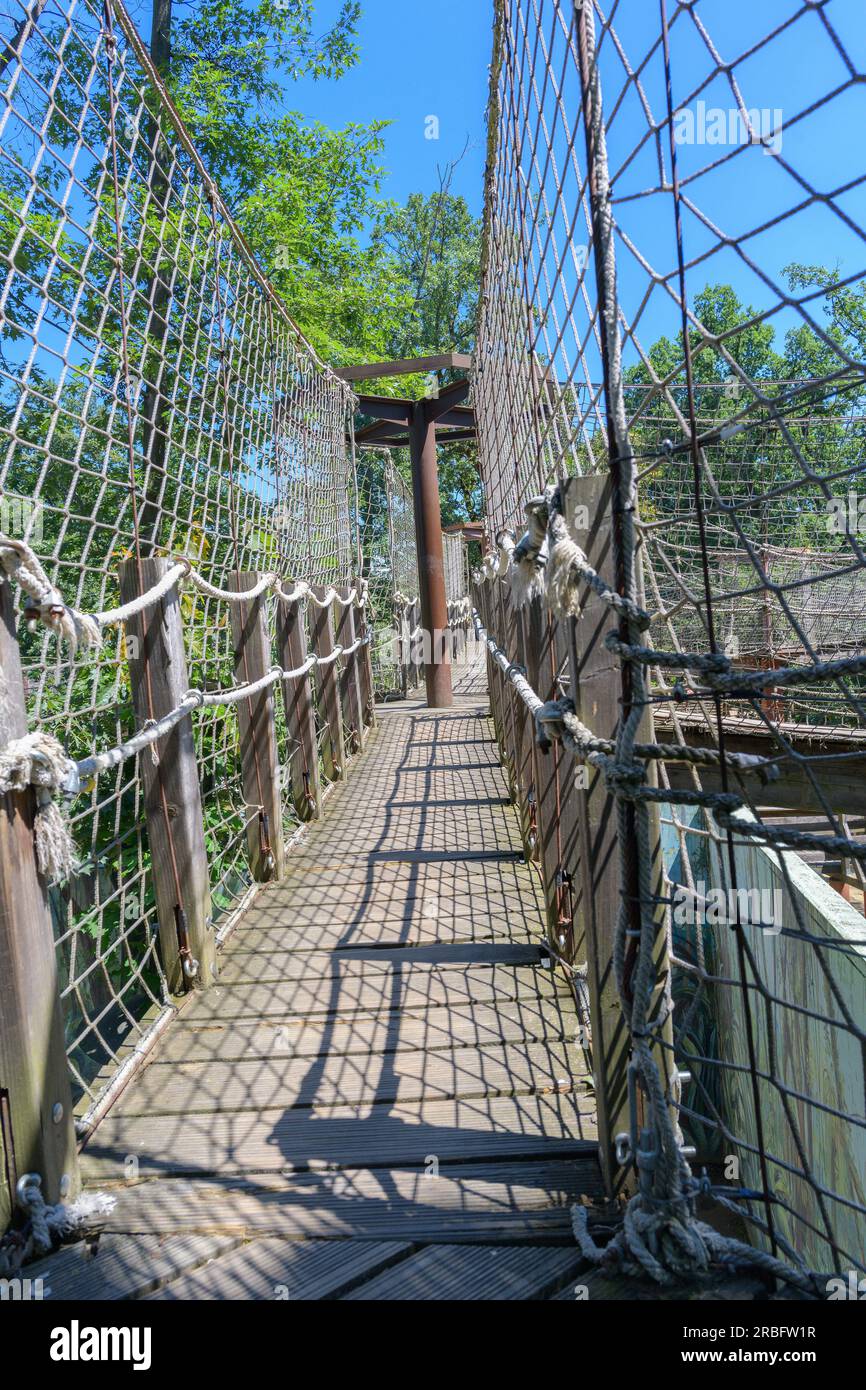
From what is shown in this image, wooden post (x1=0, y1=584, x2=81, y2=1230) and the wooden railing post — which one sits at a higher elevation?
the wooden railing post

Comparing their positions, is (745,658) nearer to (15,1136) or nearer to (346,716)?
(346,716)

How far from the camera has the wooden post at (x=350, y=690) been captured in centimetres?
625

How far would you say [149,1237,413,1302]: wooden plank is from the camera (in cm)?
130

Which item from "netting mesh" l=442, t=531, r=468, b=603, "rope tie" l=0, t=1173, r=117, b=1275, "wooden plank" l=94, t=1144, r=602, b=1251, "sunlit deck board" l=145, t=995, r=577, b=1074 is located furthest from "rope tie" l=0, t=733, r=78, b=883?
"netting mesh" l=442, t=531, r=468, b=603

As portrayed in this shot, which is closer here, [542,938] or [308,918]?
[542,938]

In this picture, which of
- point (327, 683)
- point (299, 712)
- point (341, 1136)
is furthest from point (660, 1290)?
point (327, 683)

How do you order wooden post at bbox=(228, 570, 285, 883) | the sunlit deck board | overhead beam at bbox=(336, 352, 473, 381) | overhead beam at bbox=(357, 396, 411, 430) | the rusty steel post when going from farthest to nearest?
overhead beam at bbox=(357, 396, 411, 430), the rusty steel post, overhead beam at bbox=(336, 352, 473, 381), wooden post at bbox=(228, 570, 285, 883), the sunlit deck board

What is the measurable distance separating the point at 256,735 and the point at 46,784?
1872mm

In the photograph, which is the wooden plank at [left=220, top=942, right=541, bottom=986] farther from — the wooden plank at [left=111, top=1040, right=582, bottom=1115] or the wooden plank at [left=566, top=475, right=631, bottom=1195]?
the wooden plank at [left=566, top=475, right=631, bottom=1195]

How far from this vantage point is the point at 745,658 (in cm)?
904

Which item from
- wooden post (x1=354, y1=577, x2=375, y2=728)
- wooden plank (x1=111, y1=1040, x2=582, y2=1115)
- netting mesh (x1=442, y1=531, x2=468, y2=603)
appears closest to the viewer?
wooden plank (x1=111, y1=1040, x2=582, y2=1115)

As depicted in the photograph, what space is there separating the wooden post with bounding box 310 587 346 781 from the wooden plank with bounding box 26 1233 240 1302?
A: 3.83m

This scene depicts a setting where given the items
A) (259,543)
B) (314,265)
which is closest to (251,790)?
(259,543)
